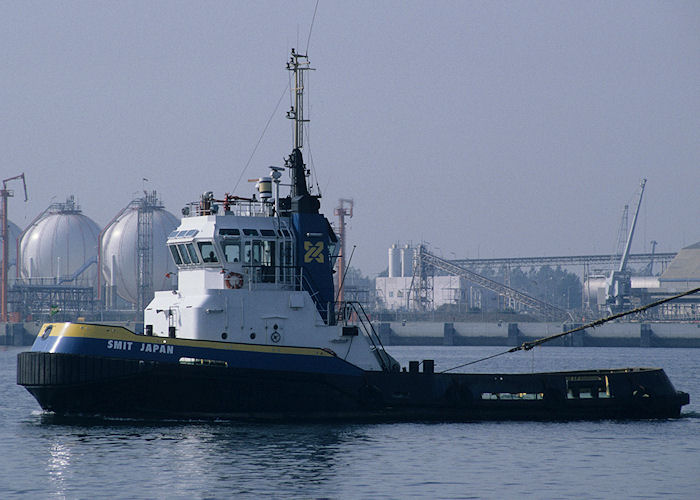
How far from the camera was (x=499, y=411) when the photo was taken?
2942 centimetres

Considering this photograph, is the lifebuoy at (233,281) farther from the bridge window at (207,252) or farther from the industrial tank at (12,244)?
the industrial tank at (12,244)

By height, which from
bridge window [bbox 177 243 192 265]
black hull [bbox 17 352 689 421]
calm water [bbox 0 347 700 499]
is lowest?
calm water [bbox 0 347 700 499]

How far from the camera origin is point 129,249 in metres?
129

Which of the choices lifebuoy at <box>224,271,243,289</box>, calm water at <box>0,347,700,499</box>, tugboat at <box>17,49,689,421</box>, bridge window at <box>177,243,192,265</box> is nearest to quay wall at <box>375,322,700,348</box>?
tugboat at <box>17,49,689,421</box>

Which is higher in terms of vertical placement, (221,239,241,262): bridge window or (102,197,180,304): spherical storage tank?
(102,197,180,304): spherical storage tank

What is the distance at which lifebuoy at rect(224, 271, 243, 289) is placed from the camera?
90.9 feet

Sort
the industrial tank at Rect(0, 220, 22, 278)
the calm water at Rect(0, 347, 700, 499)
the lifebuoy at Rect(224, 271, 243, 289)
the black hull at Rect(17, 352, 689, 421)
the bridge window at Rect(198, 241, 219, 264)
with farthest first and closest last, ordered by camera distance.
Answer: the industrial tank at Rect(0, 220, 22, 278) < the bridge window at Rect(198, 241, 219, 264) < the lifebuoy at Rect(224, 271, 243, 289) < the black hull at Rect(17, 352, 689, 421) < the calm water at Rect(0, 347, 700, 499)

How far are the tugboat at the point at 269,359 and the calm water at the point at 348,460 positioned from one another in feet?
2.08

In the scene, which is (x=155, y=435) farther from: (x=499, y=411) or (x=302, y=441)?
(x=499, y=411)

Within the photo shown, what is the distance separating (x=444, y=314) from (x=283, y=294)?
12990cm

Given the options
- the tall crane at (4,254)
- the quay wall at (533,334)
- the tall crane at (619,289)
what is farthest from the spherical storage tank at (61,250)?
the tall crane at (619,289)

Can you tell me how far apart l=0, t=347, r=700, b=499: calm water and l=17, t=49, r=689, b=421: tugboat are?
0.63 m

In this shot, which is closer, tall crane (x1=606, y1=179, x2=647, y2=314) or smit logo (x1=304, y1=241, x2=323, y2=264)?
smit logo (x1=304, y1=241, x2=323, y2=264)

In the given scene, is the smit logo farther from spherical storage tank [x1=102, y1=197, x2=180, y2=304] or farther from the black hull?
spherical storage tank [x1=102, y1=197, x2=180, y2=304]
